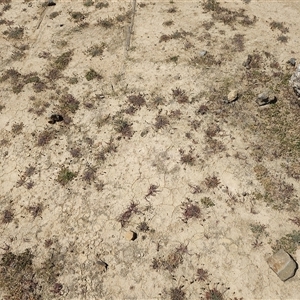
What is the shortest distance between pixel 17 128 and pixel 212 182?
10.5 meters

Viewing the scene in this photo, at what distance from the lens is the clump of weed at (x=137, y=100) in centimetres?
1633

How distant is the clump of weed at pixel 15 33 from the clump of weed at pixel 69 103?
798cm

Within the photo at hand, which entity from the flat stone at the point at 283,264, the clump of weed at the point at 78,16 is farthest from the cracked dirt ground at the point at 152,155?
the clump of weed at the point at 78,16

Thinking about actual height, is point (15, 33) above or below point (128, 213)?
above

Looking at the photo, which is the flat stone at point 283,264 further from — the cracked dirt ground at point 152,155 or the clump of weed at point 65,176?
the clump of weed at point 65,176

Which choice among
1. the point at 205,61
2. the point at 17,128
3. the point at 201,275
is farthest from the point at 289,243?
the point at 17,128

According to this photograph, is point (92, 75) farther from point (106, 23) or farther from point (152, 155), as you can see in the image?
point (152, 155)

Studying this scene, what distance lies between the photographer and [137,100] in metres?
16.4

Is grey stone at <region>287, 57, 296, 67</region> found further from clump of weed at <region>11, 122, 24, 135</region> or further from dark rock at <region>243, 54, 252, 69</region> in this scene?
clump of weed at <region>11, 122, 24, 135</region>

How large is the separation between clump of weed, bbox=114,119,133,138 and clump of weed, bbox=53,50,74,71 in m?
6.21

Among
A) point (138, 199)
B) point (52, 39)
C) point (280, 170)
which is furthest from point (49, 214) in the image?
point (52, 39)

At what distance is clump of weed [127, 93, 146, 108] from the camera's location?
1633 cm

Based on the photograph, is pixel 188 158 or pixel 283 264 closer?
pixel 283 264

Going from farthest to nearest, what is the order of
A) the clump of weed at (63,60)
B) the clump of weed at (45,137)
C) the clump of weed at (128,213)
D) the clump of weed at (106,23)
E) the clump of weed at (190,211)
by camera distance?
the clump of weed at (106,23) < the clump of weed at (63,60) < the clump of weed at (45,137) < the clump of weed at (128,213) < the clump of weed at (190,211)
